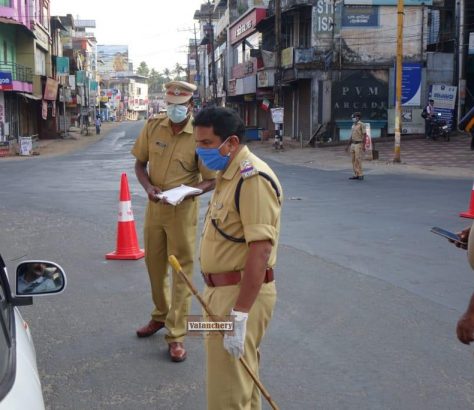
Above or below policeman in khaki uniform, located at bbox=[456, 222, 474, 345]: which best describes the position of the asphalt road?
below

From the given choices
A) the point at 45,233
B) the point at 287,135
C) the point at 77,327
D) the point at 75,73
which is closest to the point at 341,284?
the point at 77,327

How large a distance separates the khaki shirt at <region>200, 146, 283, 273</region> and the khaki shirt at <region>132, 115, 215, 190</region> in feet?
5.39

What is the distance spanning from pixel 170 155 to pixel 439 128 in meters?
27.4

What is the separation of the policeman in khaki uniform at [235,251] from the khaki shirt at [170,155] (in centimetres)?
166

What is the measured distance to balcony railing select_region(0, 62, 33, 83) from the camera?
36903mm

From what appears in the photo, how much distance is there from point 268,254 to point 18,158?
1104 inches

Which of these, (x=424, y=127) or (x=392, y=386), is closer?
(x=392, y=386)

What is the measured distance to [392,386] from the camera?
13.6 feet

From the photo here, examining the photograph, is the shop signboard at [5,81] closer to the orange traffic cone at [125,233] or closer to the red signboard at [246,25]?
the red signboard at [246,25]

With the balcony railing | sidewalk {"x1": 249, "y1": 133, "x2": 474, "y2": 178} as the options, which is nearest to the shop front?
sidewalk {"x1": 249, "y1": 133, "x2": 474, "y2": 178}

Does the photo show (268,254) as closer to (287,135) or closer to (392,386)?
(392,386)

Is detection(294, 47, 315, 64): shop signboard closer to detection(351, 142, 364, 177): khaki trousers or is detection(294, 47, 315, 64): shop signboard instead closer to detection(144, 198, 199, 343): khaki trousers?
detection(351, 142, 364, 177): khaki trousers

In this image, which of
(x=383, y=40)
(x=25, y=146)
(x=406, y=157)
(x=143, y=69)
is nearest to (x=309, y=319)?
(x=406, y=157)

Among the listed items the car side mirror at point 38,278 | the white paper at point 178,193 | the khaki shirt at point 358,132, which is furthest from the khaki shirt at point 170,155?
the khaki shirt at point 358,132
